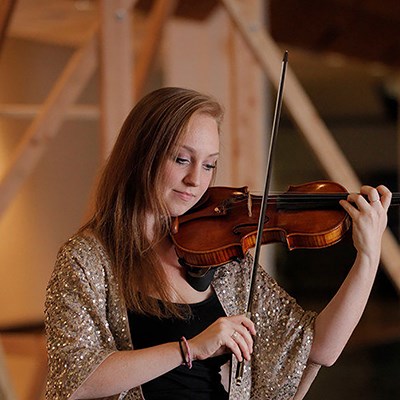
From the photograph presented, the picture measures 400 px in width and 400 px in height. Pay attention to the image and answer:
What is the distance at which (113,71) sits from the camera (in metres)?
3.24

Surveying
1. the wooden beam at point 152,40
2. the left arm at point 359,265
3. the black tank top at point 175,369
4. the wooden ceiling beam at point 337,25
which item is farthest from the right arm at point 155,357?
the wooden ceiling beam at point 337,25

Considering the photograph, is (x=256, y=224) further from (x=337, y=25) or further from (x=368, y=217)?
(x=337, y=25)

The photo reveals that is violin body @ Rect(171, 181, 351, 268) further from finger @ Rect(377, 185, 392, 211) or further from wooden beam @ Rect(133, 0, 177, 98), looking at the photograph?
wooden beam @ Rect(133, 0, 177, 98)

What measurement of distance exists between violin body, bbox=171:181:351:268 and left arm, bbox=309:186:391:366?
40mm

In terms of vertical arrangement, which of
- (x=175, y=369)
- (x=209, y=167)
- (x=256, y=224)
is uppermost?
(x=209, y=167)

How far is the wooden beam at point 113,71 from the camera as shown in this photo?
10.6 feet

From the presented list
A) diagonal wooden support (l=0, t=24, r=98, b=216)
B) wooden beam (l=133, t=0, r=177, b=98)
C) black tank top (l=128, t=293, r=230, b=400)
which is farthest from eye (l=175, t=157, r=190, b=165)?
wooden beam (l=133, t=0, r=177, b=98)

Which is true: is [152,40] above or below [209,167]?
above

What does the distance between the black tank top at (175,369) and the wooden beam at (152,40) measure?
195 centimetres

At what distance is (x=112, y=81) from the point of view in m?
3.24

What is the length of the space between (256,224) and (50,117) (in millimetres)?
1629

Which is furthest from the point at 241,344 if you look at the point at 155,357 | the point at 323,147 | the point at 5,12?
the point at 5,12

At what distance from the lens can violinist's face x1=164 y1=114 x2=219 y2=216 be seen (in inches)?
69.9

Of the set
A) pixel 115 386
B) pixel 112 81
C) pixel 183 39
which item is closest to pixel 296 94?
pixel 112 81
